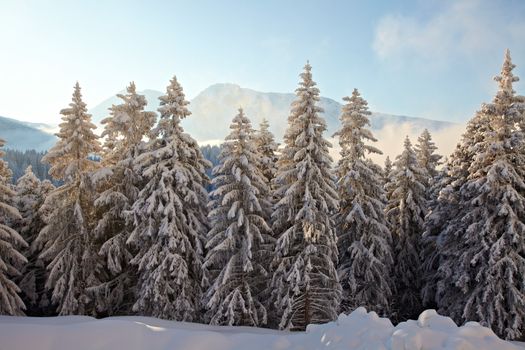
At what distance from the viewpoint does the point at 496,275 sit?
17.6m

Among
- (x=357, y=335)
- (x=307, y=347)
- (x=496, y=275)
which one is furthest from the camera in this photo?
(x=496, y=275)

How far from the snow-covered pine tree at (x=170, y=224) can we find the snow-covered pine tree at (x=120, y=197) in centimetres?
113

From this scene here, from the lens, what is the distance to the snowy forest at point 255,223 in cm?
1816

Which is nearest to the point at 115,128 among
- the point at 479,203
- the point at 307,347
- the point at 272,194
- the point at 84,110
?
the point at 84,110

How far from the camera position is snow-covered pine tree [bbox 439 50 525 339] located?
17.5 meters

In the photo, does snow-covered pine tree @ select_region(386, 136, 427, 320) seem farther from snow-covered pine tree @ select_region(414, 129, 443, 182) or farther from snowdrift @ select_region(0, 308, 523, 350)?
snowdrift @ select_region(0, 308, 523, 350)

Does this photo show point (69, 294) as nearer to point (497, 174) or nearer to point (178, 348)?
point (178, 348)

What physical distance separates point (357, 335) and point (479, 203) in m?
14.3

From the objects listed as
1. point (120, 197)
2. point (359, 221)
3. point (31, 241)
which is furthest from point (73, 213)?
point (359, 221)

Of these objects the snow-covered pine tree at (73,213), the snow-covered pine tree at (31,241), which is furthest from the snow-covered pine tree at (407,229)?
the snow-covered pine tree at (31,241)

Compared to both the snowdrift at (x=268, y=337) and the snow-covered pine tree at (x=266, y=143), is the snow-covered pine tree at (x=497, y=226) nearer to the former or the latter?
the snow-covered pine tree at (x=266, y=143)

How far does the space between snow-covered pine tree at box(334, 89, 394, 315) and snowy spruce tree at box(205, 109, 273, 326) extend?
4.93 m

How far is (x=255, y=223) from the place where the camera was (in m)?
19.4

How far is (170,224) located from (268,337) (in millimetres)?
11063
